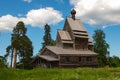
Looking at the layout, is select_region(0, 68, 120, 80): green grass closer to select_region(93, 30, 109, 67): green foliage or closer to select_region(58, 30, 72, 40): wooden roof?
select_region(58, 30, 72, 40): wooden roof

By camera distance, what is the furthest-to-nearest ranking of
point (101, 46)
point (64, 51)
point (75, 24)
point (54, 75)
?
1. point (101, 46)
2. point (75, 24)
3. point (64, 51)
4. point (54, 75)

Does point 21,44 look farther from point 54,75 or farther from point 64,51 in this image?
point 54,75

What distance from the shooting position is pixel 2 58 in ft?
79.4

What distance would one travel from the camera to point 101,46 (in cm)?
8950

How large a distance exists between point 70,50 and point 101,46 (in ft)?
89.0

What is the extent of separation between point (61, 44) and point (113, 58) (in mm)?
31368

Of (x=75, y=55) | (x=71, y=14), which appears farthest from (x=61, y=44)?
(x=71, y=14)

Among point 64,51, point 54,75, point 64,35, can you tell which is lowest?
point 54,75

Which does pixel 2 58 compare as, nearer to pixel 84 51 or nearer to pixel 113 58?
pixel 84 51

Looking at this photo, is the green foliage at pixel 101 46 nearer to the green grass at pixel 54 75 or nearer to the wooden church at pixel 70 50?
the wooden church at pixel 70 50

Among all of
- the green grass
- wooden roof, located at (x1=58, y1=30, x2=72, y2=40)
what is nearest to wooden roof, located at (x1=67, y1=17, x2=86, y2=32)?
wooden roof, located at (x1=58, y1=30, x2=72, y2=40)

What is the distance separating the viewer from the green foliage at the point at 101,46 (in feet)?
282

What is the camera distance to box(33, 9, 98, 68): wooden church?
59.7 meters

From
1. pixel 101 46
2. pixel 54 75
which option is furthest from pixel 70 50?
pixel 54 75
